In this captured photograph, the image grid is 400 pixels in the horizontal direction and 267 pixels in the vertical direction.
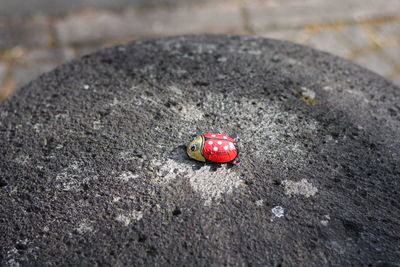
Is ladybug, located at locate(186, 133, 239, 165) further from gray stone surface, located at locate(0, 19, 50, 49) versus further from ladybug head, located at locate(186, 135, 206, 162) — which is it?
gray stone surface, located at locate(0, 19, 50, 49)

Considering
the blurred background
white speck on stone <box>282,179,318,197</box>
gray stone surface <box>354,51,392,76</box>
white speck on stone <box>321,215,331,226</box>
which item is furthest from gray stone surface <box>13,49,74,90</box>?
white speck on stone <box>321,215,331,226</box>

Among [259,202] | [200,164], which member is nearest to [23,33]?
[200,164]

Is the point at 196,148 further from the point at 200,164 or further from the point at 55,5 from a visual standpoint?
the point at 55,5

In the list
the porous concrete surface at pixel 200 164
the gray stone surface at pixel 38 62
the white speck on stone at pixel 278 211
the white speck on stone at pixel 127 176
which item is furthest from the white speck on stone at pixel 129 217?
the gray stone surface at pixel 38 62

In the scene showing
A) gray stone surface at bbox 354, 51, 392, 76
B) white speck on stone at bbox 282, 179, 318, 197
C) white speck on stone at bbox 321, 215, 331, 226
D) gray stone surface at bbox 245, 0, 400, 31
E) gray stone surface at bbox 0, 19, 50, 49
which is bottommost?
gray stone surface at bbox 354, 51, 392, 76

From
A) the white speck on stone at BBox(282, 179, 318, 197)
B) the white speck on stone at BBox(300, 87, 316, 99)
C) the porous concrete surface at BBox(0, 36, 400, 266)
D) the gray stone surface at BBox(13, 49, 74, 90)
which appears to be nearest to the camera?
the porous concrete surface at BBox(0, 36, 400, 266)

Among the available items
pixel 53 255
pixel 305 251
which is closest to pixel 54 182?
pixel 53 255

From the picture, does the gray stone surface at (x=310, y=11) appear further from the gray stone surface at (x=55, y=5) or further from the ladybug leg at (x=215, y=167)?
the ladybug leg at (x=215, y=167)
